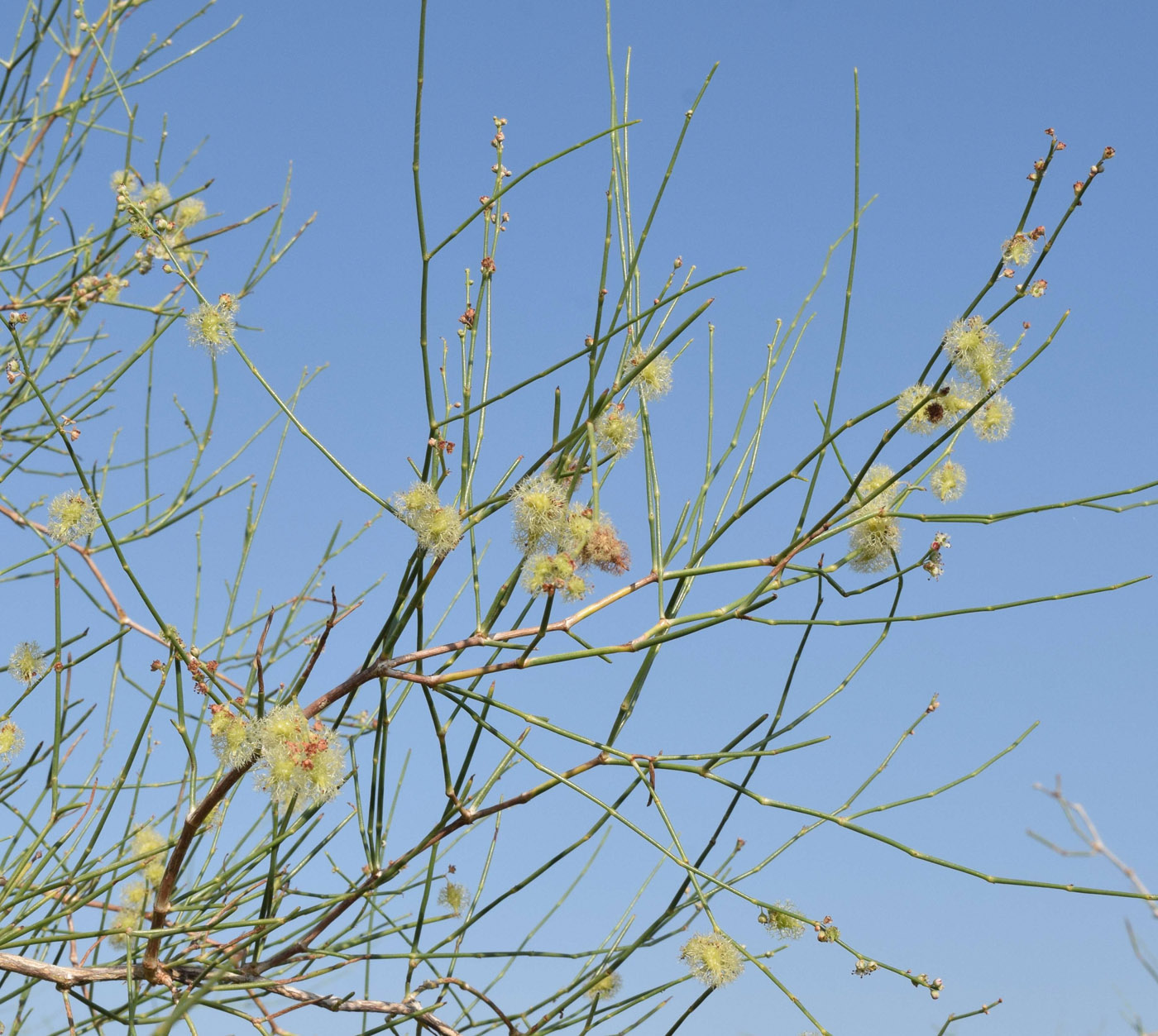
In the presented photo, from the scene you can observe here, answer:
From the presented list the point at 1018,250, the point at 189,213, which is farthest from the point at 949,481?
the point at 189,213

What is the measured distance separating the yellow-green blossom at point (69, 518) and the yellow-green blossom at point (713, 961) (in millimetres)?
1484

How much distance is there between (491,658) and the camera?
65.9 inches

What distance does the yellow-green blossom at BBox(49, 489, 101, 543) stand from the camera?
2338mm

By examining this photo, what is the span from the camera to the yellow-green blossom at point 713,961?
5.89 ft

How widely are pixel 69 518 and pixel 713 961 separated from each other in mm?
1581

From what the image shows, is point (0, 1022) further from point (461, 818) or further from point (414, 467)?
point (414, 467)

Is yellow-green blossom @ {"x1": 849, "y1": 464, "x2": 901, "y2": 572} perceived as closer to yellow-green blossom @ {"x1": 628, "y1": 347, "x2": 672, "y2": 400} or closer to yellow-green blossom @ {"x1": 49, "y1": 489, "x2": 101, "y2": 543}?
yellow-green blossom @ {"x1": 628, "y1": 347, "x2": 672, "y2": 400}

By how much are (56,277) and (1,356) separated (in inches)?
10.7

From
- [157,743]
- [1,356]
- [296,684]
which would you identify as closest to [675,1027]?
[296,684]

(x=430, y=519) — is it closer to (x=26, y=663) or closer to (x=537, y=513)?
(x=537, y=513)

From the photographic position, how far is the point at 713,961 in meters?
1.79

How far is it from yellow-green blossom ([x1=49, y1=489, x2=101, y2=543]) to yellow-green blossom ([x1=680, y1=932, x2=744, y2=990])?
4.87ft

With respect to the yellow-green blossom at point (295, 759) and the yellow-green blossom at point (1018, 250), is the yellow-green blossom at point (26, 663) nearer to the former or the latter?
the yellow-green blossom at point (295, 759)

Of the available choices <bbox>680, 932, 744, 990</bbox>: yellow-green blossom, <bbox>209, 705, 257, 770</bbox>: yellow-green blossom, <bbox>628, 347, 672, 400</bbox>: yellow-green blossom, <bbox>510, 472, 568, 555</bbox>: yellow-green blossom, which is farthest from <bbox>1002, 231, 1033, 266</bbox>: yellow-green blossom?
<bbox>209, 705, 257, 770</bbox>: yellow-green blossom
